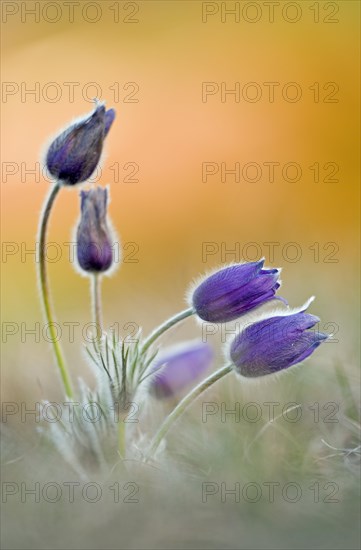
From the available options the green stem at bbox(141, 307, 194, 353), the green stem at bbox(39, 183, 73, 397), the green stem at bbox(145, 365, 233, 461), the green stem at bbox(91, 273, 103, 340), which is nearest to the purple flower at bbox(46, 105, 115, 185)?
the green stem at bbox(39, 183, 73, 397)

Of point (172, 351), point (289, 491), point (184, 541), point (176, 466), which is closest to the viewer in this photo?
point (184, 541)

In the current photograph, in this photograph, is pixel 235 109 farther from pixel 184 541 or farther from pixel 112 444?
pixel 184 541

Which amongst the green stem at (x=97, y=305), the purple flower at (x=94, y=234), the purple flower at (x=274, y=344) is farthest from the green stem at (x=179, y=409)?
the purple flower at (x=94, y=234)

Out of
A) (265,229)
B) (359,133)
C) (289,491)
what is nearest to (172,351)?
(289,491)

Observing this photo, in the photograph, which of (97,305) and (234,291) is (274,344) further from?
(97,305)

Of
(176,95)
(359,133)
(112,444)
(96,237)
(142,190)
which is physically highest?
(176,95)
